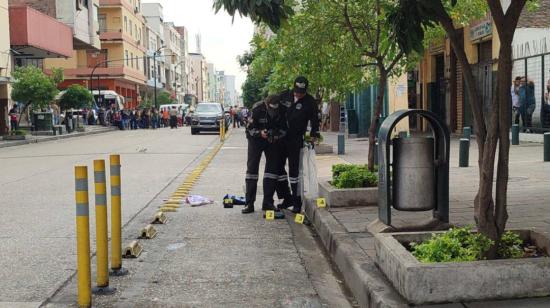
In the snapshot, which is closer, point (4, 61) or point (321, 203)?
point (321, 203)

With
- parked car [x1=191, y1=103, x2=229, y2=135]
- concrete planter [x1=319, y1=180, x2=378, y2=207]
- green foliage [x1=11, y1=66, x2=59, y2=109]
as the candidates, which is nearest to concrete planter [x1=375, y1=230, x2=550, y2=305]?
concrete planter [x1=319, y1=180, x2=378, y2=207]

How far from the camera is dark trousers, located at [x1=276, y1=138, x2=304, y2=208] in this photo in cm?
817

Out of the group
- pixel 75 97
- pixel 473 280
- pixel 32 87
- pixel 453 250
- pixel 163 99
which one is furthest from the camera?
pixel 163 99

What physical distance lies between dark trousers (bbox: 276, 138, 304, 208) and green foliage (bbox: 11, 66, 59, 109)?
24.4 metres

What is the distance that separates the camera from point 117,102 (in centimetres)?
5503

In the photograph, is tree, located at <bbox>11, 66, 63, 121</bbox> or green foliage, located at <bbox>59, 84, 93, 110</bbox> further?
green foliage, located at <bbox>59, 84, 93, 110</bbox>

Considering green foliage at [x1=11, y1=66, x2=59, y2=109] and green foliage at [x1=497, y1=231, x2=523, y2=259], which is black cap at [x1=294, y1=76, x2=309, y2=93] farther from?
green foliage at [x1=11, y1=66, x2=59, y2=109]

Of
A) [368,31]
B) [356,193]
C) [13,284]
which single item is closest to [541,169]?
[368,31]

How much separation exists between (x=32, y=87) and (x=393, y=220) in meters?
26.7

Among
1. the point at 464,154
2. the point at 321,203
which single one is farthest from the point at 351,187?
the point at 464,154

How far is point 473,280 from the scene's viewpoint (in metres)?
3.97

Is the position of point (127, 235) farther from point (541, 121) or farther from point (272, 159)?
point (541, 121)

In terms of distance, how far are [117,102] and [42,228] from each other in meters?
49.0

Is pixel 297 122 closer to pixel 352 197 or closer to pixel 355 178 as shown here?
pixel 355 178
